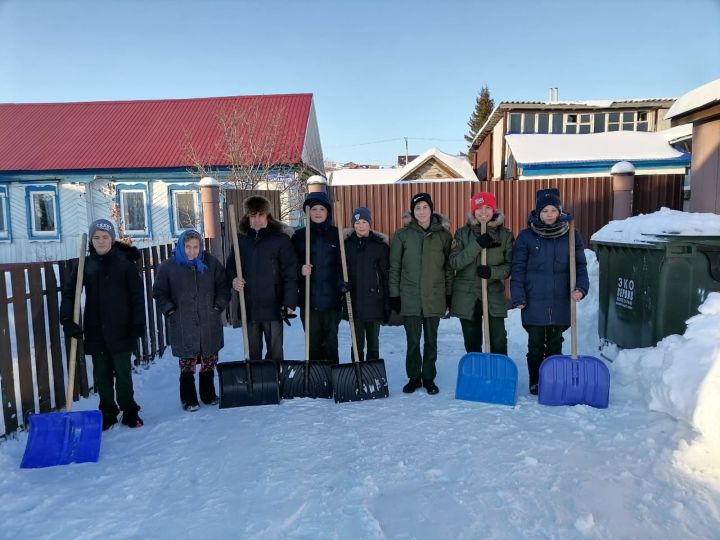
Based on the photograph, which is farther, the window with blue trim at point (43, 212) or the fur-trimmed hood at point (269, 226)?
the window with blue trim at point (43, 212)

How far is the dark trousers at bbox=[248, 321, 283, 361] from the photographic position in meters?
4.28

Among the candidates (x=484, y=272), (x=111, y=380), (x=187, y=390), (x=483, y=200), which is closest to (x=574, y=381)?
(x=484, y=272)

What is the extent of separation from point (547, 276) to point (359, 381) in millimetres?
1806

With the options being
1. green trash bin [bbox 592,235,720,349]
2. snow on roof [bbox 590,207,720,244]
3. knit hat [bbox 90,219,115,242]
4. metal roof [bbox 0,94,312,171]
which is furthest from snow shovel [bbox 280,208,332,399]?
metal roof [bbox 0,94,312,171]

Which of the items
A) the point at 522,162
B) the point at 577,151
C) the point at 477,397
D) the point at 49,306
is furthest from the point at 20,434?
the point at 577,151

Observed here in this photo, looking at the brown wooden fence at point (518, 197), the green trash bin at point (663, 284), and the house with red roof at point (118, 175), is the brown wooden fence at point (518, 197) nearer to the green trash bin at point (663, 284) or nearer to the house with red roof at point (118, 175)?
the green trash bin at point (663, 284)

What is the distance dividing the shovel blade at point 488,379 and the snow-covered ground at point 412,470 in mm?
138

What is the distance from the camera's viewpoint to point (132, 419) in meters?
3.65

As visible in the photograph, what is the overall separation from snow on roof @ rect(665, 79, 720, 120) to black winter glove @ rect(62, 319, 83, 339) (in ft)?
23.8

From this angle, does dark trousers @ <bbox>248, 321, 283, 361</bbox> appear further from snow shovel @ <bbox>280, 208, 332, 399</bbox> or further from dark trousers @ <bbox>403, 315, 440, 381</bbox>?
dark trousers @ <bbox>403, 315, 440, 381</bbox>

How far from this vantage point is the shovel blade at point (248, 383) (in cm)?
397

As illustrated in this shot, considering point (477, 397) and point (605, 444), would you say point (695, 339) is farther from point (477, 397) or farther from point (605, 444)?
point (477, 397)

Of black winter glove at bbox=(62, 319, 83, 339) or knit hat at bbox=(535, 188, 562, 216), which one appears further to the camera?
knit hat at bbox=(535, 188, 562, 216)

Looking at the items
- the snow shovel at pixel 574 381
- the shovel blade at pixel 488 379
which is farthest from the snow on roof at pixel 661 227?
the shovel blade at pixel 488 379
